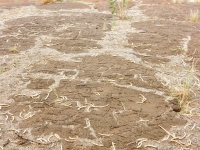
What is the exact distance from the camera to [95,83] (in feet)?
8.71

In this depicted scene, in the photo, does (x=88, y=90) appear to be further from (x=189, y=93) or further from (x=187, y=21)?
(x=187, y=21)

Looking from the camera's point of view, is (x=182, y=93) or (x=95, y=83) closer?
(x=182, y=93)

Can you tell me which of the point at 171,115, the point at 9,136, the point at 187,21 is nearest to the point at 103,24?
the point at 187,21

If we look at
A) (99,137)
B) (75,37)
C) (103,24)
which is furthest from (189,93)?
(103,24)

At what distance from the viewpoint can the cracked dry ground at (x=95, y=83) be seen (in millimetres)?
1929

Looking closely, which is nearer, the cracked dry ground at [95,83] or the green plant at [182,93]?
the cracked dry ground at [95,83]

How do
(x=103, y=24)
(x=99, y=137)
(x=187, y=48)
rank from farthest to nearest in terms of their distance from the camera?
(x=103, y=24)
(x=187, y=48)
(x=99, y=137)

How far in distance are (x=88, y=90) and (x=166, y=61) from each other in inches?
44.6

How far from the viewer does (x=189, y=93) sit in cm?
248

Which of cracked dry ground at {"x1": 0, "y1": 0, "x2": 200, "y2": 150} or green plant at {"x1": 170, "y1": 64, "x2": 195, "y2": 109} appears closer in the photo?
cracked dry ground at {"x1": 0, "y1": 0, "x2": 200, "y2": 150}

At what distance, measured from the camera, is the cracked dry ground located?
1.93 meters

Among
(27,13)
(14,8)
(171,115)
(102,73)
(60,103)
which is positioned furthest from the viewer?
(14,8)

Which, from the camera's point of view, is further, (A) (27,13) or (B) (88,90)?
(A) (27,13)

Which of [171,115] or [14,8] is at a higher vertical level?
[14,8]
